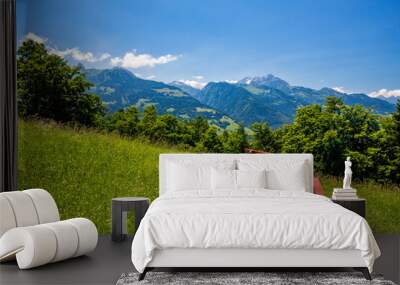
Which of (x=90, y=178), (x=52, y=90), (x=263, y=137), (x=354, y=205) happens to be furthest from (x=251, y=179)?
(x=52, y=90)

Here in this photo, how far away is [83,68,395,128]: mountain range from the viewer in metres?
8.34

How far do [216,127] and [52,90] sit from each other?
2.33 m

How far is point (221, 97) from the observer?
28.4ft

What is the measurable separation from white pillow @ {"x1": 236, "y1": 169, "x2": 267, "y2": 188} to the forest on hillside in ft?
5.82

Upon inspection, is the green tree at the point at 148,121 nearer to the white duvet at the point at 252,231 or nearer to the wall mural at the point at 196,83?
the wall mural at the point at 196,83

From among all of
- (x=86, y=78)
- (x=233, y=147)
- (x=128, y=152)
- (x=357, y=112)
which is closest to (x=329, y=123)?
→ (x=357, y=112)

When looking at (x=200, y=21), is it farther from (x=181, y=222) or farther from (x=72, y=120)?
(x=181, y=222)

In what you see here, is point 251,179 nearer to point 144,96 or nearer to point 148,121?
point 148,121

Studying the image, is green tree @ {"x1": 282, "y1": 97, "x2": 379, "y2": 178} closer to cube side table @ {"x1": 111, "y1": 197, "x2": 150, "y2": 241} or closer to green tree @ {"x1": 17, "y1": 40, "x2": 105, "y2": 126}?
cube side table @ {"x1": 111, "y1": 197, "x2": 150, "y2": 241}

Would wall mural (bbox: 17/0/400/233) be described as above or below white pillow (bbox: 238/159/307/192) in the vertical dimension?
above

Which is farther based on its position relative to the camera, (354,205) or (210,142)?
(210,142)

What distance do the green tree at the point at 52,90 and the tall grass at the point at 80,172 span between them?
0.96 feet

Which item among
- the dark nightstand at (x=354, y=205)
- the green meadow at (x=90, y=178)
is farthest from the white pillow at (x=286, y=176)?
the green meadow at (x=90, y=178)

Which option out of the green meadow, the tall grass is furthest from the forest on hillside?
the tall grass
